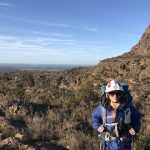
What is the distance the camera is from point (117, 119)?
17.5ft

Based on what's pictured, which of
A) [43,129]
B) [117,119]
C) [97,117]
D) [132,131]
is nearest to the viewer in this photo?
[132,131]

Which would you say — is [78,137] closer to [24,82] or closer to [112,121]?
[112,121]

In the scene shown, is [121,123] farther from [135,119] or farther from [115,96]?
[115,96]

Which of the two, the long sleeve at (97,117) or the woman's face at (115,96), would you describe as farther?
the long sleeve at (97,117)

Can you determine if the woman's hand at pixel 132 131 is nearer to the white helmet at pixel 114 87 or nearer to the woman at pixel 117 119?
the woman at pixel 117 119

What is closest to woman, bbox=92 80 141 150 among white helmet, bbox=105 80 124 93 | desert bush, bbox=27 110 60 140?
white helmet, bbox=105 80 124 93

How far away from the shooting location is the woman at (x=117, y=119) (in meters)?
5.29

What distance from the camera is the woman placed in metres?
5.29

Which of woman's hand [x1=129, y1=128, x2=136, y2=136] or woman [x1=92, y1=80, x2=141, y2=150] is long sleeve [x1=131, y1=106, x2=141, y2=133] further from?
woman's hand [x1=129, y1=128, x2=136, y2=136]

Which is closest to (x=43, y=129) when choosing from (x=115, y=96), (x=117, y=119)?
(x=117, y=119)

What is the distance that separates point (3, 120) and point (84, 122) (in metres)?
2.63

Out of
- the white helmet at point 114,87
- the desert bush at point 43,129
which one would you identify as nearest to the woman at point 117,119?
the white helmet at point 114,87

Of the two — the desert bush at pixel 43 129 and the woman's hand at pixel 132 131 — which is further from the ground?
the woman's hand at pixel 132 131

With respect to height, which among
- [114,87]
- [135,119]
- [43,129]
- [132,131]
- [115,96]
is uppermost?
[114,87]
